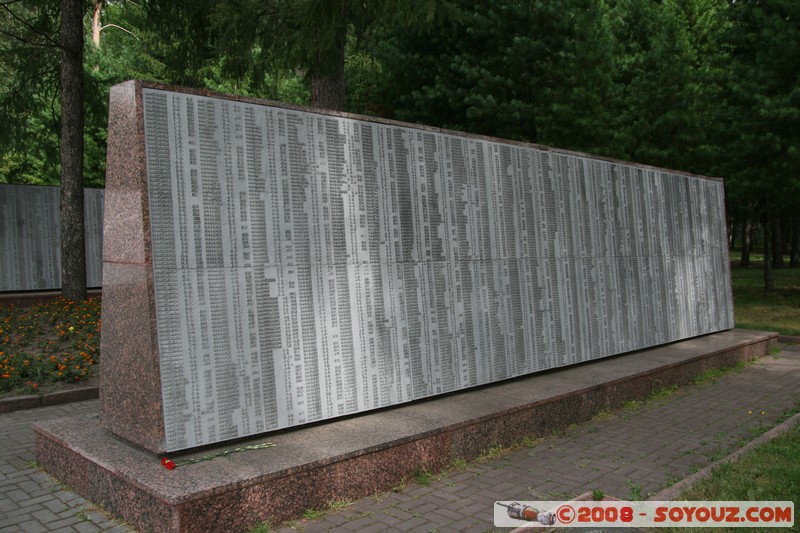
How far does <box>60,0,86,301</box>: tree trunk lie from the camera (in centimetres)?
1155

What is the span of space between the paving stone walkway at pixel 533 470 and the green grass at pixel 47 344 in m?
0.64

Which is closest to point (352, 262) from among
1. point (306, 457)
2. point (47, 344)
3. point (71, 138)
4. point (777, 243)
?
point (306, 457)

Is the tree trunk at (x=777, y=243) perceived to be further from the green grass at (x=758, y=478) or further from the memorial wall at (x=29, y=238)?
the memorial wall at (x=29, y=238)

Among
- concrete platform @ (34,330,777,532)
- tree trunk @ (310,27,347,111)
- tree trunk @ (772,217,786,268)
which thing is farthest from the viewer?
tree trunk @ (772,217,786,268)

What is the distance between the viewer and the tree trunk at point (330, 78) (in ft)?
29.6

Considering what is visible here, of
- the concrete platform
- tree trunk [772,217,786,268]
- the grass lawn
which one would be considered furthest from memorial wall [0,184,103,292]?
tree trunk [772,217,786,268]

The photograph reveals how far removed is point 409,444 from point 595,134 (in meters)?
12.2

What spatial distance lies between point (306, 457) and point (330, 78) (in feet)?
21.4

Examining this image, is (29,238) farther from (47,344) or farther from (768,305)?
(768,305)

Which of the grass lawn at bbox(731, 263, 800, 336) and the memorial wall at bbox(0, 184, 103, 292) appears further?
the memorial wall at bbox(0, 184, 103, 292)

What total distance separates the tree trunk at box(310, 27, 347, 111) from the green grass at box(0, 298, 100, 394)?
4573mm

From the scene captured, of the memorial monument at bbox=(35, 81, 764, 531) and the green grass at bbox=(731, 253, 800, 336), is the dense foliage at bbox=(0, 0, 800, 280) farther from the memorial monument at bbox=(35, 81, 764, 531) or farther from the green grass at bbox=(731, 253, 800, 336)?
the memorial monument at bbox=(35, 81, 764, 531)

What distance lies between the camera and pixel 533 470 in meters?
5.10

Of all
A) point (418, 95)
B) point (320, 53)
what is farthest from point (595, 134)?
point (320, 53)
